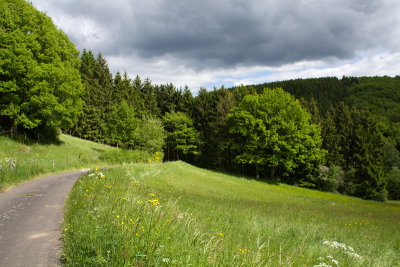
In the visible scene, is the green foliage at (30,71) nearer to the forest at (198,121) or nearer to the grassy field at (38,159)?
the forest at (198,121)

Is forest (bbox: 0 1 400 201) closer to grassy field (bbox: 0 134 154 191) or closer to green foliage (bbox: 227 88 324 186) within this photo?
green foliage (bbox: 227 88 324 186)

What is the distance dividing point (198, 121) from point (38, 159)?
39.1 metres

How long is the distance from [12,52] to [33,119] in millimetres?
6986

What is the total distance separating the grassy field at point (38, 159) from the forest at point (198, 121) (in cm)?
279

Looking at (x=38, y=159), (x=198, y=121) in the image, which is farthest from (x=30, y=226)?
(x=198, y=121)

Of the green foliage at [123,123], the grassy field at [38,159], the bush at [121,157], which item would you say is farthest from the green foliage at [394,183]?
the green foliage at [123,123]

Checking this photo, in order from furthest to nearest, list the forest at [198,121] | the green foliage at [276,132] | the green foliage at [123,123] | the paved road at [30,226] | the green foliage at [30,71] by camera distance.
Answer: the green foliage at [123,123], the green foliage at [276,132], the forest at [198,121], the green foliage at [30,71], the paved road at [30,226]

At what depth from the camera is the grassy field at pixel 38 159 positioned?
14595 mm

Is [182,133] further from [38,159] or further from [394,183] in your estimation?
[394,183]

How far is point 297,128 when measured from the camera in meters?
42.9

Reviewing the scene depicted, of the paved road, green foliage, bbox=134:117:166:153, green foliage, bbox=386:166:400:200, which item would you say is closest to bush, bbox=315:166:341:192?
green foliage, bbox=386:166:400:200

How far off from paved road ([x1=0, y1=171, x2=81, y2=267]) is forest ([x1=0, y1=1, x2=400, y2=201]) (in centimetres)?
1920

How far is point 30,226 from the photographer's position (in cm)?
695

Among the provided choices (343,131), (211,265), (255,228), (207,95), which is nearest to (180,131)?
(207,95)
